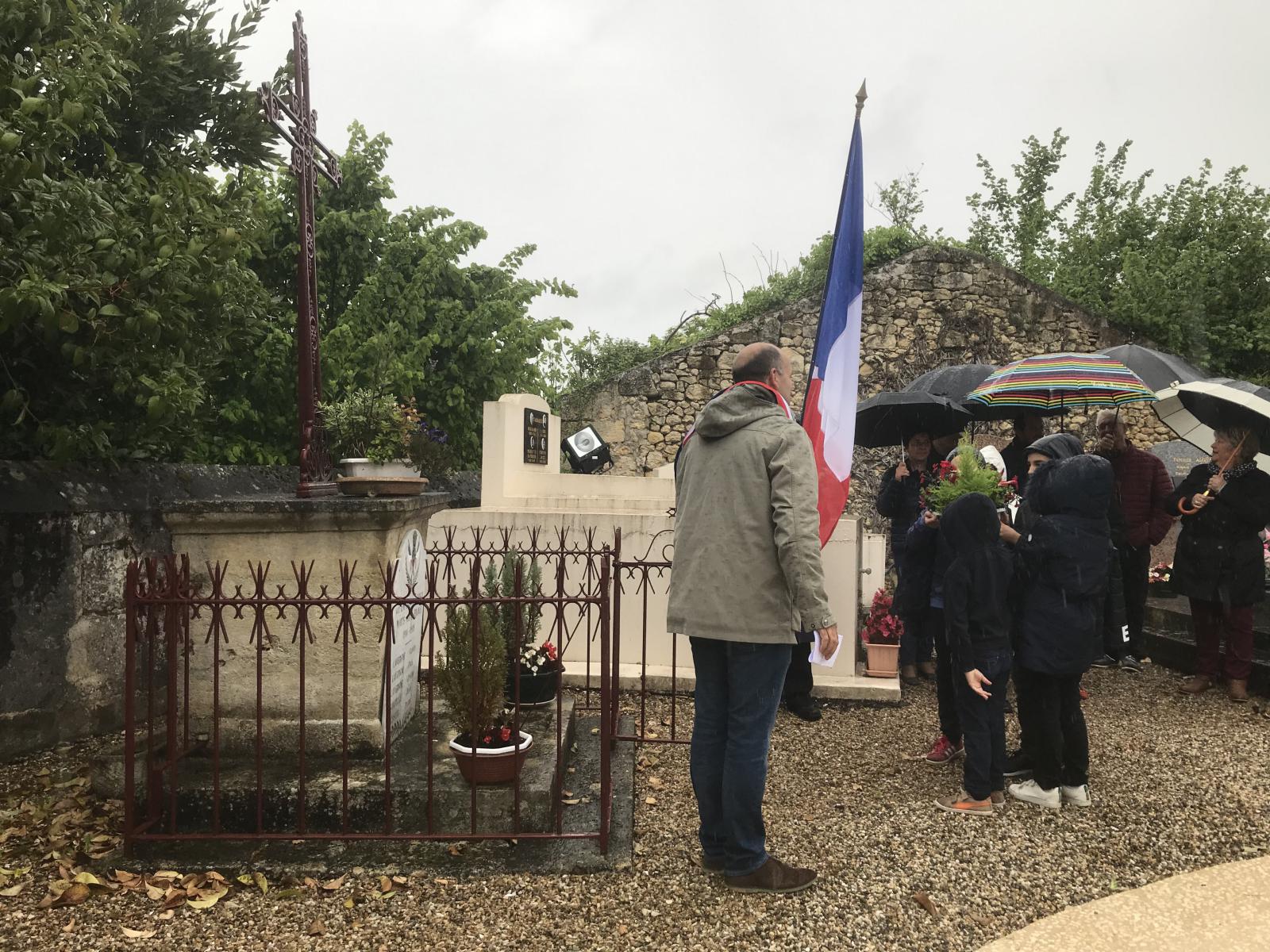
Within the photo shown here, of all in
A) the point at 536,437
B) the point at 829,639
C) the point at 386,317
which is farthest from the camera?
the point at 386,317

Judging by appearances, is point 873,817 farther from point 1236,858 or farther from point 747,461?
point 747,461

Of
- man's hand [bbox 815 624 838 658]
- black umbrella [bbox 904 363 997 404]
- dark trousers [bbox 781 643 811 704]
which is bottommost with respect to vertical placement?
dark trousers [bbox 781 643 811 704]

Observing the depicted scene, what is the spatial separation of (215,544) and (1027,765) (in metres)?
3.91

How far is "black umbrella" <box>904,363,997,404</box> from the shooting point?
733 centimetres

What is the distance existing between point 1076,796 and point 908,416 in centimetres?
320

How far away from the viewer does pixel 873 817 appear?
3754mm

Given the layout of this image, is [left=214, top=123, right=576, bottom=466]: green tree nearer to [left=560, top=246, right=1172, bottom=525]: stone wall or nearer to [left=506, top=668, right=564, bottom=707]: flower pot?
[left=560, top=246, right=1172, bottom=525]: stone wall

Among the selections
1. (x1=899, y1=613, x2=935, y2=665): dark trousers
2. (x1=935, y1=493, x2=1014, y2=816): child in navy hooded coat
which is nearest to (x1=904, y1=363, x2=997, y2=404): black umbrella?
(x1=899, y1=613, x2=935, y2=665): dark trousers

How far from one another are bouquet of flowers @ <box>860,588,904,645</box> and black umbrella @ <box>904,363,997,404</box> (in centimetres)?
210

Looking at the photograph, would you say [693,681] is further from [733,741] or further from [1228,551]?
[1228,551]

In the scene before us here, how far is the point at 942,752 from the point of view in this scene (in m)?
4.50

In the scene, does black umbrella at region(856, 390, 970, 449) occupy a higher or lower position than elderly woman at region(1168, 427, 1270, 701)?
higher

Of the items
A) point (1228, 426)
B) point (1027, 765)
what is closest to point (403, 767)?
point (1027, 765)

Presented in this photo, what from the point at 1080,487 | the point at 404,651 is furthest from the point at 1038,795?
the point at 404,651
